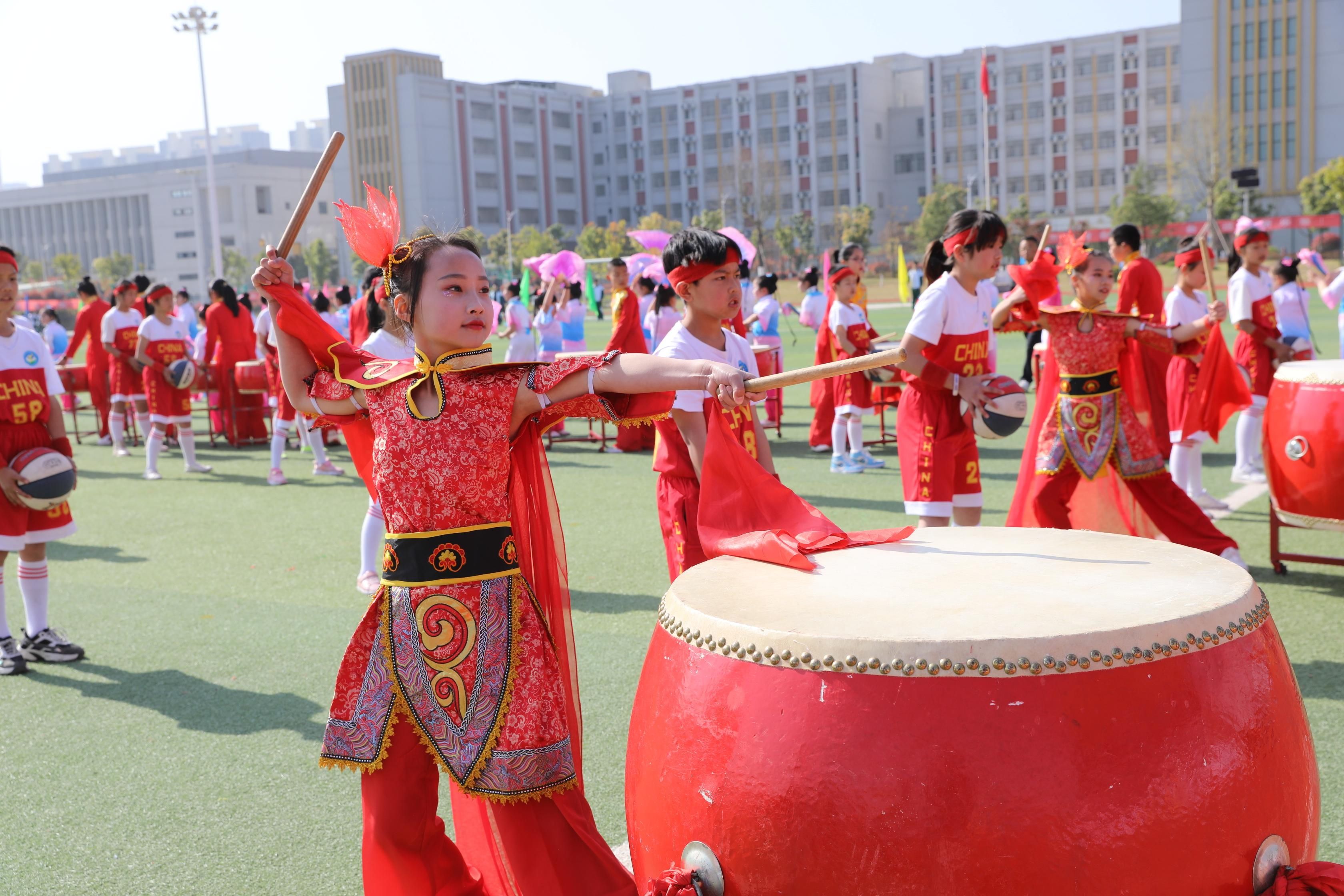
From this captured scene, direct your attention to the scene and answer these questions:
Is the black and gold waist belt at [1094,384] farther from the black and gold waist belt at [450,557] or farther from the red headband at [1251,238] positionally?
the black and gold waist belt at [450,557]

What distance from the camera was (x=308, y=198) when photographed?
270cm

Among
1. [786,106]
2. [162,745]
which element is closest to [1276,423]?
[162,745]

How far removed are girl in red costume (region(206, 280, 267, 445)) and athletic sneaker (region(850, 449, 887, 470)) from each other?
644 cm

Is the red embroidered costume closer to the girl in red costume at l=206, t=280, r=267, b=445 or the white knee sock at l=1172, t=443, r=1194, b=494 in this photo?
the white knee sock at l=1172, t=443, r=1194, b=494

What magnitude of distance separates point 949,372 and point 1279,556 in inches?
84.7

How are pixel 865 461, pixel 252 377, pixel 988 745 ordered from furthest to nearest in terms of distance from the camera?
pixel 252 377
pixel 865 461
pixel 988 745

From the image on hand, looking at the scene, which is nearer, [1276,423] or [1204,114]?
[1276,423]

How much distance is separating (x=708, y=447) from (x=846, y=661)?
0.82m

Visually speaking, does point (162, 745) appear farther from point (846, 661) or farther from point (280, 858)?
point (846, 661)

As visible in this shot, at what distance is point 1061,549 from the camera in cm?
242

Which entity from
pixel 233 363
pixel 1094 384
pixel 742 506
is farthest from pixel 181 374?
pixel 742 506

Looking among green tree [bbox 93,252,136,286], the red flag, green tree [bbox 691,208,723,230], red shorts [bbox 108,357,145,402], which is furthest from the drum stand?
green tree [bbox 93,252,136,286]

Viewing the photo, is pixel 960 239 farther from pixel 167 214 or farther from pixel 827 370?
pixel 167 214

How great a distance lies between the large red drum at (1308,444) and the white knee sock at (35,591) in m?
5.26
